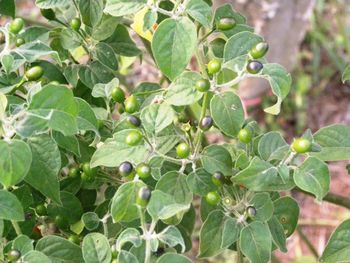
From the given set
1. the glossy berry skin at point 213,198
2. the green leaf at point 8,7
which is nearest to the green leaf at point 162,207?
the glossy berry skin at point 213,198

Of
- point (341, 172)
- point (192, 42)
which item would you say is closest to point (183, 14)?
point (192, 42)

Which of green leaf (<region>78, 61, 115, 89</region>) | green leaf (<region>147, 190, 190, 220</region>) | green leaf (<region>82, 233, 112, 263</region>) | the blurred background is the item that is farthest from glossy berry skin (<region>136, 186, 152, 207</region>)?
the blurred background

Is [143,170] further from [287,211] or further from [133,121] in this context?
[287,211]

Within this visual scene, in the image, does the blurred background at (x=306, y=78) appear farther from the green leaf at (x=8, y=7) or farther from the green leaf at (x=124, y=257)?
the green leaf at (x=124, y=257)

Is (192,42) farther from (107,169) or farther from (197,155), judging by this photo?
(107,169)

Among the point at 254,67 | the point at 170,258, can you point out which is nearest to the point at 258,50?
the point at 254,67

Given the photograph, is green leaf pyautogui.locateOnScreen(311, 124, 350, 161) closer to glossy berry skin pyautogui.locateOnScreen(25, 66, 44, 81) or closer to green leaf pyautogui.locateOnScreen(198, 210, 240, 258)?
green leaf pyautogui.locateOnScreen(198, 210, 240, 258)

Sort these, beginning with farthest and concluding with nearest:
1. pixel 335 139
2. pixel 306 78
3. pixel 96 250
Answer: pixel 306 78 → pixel 335 139 → pixel 96 250
